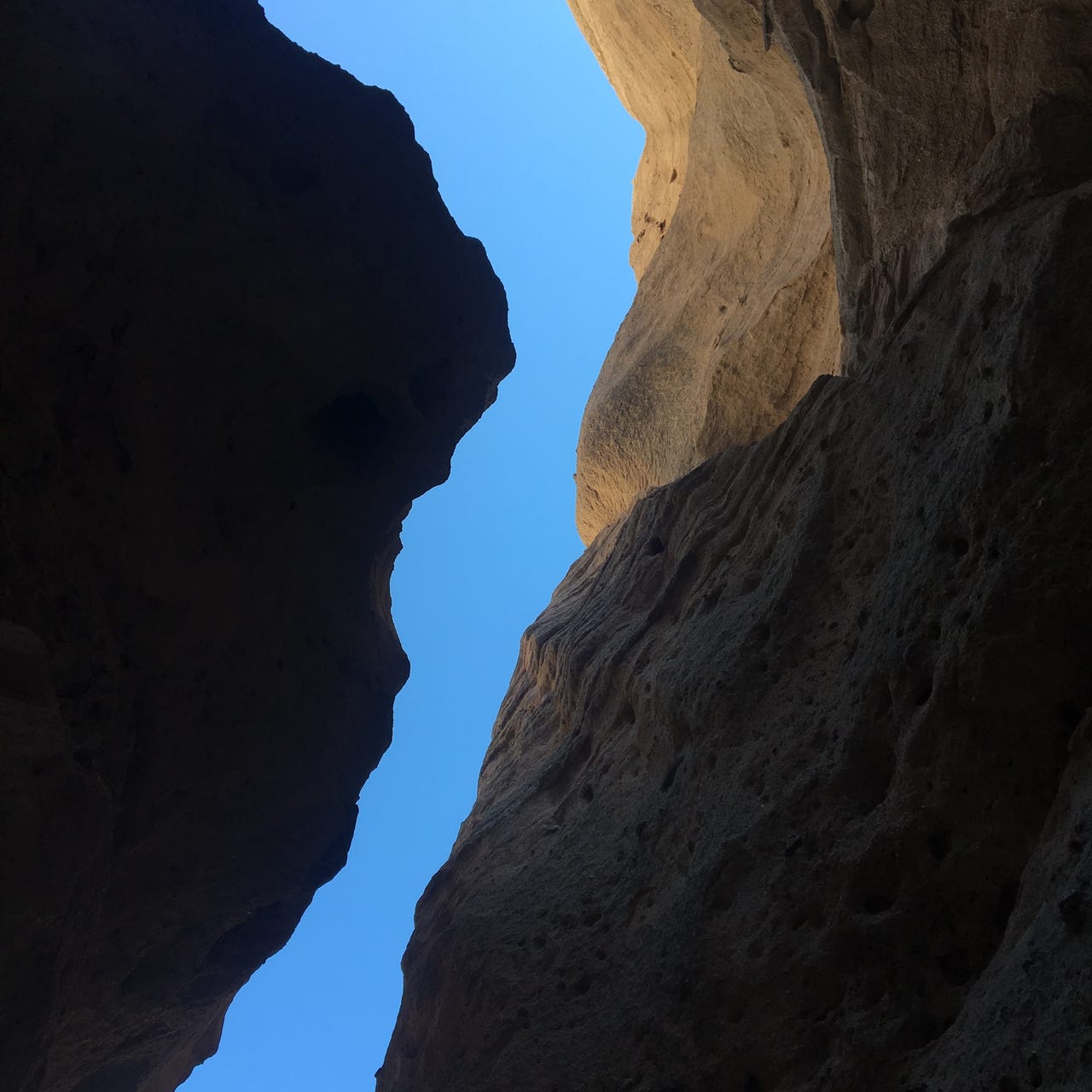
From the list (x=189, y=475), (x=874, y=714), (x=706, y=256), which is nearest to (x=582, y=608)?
(x=189, y=475)

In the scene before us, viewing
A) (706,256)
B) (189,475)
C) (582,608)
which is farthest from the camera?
(706,256)

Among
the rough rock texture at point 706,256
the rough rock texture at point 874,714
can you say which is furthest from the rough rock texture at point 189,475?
the rough rock texture at point 706,256

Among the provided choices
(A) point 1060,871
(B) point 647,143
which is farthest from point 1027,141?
(B) point 647,143

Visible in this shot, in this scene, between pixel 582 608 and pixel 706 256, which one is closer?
pixel 582 608

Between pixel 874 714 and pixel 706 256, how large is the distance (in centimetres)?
794

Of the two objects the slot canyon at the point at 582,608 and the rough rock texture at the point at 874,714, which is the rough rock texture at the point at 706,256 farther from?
the rough rock texture at the point at 874,714

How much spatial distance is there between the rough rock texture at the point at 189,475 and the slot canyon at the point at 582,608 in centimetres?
3

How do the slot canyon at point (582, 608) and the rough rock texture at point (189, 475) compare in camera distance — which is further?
the rough rock texture at point (189, 475)

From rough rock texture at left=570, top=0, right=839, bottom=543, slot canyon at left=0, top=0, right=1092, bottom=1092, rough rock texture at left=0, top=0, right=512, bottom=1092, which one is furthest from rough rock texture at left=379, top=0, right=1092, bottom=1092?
rough rock texture at left=570, top=0, right=839, bottom=543

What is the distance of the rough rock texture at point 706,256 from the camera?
29.2ft

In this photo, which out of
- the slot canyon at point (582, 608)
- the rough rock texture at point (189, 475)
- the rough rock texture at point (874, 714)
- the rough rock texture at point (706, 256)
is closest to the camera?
the rough rock texture at point (874, 714)

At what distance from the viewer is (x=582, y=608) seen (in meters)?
9.08

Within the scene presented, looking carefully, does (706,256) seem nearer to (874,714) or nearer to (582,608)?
(582,608)

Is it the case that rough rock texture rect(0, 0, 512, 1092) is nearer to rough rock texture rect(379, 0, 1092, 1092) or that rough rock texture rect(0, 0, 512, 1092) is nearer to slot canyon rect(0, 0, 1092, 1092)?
slot canyon rect(0, 0, 1092, 1092)
